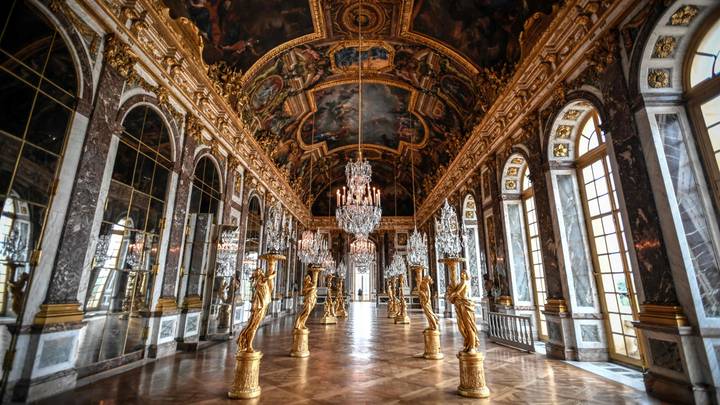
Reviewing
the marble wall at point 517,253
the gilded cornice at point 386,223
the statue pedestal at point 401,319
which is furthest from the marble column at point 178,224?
the gilded cornice at point 386,223

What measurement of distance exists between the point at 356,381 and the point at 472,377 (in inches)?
62.2

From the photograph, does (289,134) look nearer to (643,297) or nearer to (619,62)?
(619,62)

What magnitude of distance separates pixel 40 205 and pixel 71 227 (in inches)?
17.4

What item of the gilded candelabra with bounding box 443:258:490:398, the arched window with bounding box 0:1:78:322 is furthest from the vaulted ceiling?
the gilded candelabra with bounding box 443:258:490:398

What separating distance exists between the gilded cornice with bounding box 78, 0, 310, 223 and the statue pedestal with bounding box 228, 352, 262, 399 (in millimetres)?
5172

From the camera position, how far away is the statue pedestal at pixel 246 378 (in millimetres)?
3697

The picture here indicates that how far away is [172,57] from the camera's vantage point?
6520mm

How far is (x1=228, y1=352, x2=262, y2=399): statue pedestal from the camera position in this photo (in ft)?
12.1

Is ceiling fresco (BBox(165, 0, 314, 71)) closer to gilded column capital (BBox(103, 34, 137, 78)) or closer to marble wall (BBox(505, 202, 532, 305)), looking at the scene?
gilded column capital (BBox(103, 34, 137, 78))

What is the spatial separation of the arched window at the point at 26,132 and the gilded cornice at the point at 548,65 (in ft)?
26.7

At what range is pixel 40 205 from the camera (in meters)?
4.05

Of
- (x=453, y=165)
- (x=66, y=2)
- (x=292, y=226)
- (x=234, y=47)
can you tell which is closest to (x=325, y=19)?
(x=234, y=47)

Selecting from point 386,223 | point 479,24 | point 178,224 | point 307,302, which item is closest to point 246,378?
point 307,302

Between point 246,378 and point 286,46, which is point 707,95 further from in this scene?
point 286,46
